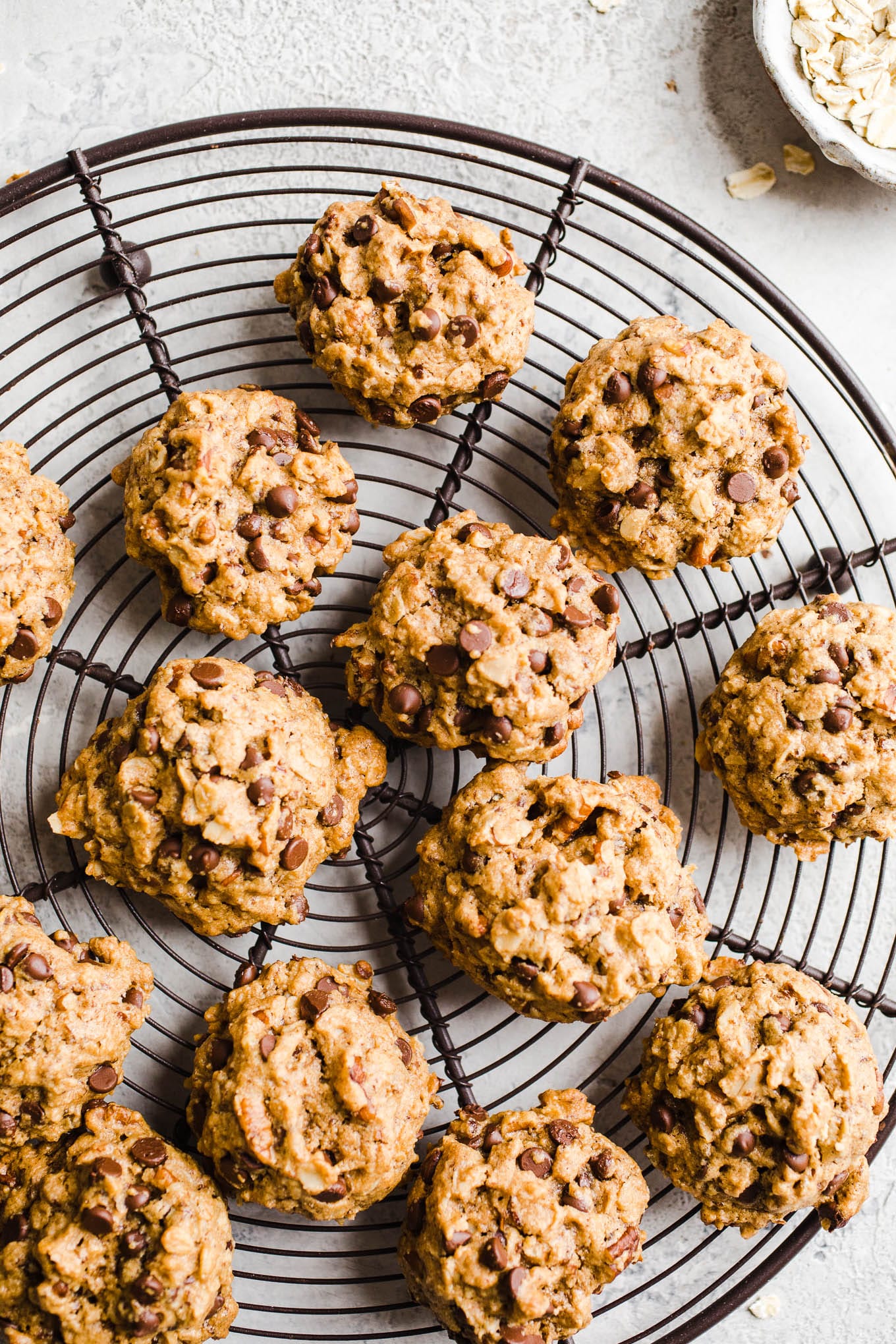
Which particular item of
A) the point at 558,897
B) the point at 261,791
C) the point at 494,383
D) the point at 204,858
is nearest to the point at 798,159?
the point at 494,383

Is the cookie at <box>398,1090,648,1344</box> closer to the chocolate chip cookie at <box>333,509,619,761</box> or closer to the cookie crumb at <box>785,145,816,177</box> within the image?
the chocolate chip cookie at <box>333,509,619,761</box>

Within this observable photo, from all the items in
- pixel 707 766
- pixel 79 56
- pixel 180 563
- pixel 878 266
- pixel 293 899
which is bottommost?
pixel 293 899

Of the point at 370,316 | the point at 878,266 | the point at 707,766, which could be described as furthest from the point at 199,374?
the point at 878,266

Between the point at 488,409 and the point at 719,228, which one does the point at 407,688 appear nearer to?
the point at 488,409

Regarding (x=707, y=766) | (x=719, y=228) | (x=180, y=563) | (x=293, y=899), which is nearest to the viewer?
(x=180, y=563)

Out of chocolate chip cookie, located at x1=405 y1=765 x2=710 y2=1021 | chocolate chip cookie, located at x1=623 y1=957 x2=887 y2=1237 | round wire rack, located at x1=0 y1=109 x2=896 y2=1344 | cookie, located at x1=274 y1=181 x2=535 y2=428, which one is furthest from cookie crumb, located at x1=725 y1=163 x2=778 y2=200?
chocolate chip cookie, located at x1=623 y1=957 x2=887 y2=1237

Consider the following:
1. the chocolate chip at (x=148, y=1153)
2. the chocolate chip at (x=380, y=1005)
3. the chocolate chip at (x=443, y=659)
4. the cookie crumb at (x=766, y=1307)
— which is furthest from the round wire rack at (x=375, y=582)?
the chocolate chip at (x=443, y=659)

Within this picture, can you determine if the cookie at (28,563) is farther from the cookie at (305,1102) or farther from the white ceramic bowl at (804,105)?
the white ceramic bowl at (804,105)
